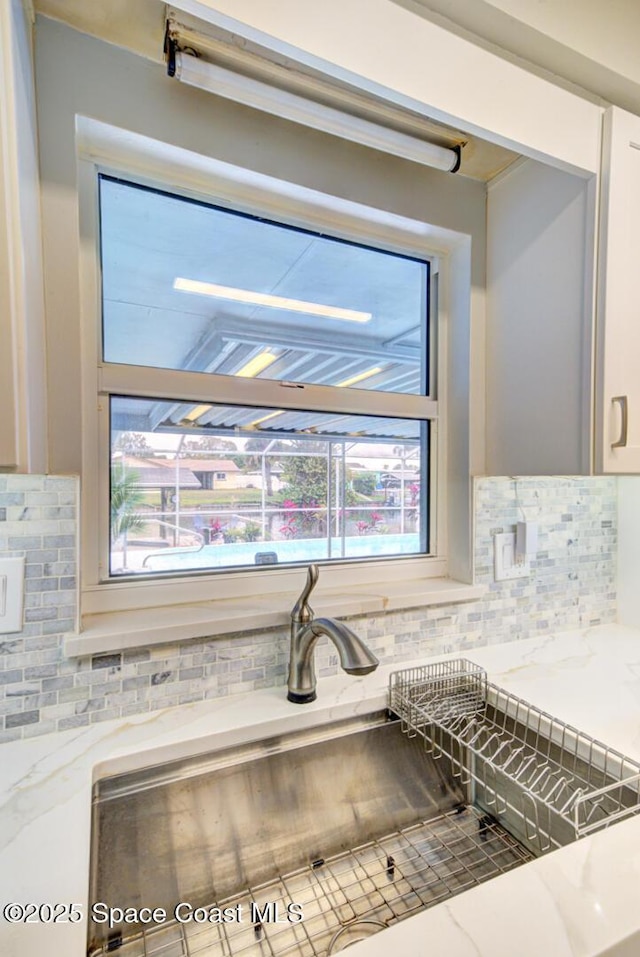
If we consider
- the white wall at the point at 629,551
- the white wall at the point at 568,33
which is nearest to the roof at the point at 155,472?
the white wall at the point at 568,33

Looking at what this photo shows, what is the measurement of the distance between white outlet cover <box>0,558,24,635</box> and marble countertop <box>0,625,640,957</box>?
0.73 ft

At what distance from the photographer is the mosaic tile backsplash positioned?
0.84 meters

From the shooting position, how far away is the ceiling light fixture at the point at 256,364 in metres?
1.13

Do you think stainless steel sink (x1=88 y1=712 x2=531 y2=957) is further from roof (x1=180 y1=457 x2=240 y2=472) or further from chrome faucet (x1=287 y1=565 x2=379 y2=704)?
roof (x1=180 y1=457 x2=240 y2=472)

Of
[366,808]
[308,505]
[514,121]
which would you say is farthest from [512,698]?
[514,121]

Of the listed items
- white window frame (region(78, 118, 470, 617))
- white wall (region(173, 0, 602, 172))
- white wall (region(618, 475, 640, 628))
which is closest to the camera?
white wall (region(173, 0, 602, 172))

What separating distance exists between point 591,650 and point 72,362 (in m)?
1.50

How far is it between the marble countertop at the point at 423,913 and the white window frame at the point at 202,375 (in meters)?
0.25

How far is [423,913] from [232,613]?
619mm

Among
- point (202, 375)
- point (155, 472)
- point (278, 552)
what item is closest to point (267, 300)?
point (202, 375)

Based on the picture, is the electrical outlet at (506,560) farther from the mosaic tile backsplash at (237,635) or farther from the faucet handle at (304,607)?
the faucet handle at (304,607)

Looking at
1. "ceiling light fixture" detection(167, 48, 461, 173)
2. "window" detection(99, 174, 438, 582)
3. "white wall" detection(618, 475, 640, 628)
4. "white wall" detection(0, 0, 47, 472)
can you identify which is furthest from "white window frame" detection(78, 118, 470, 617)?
→ "white wall" detection(618, 475, 640, 628)

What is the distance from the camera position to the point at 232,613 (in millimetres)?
1011

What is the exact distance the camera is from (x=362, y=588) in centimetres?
122
